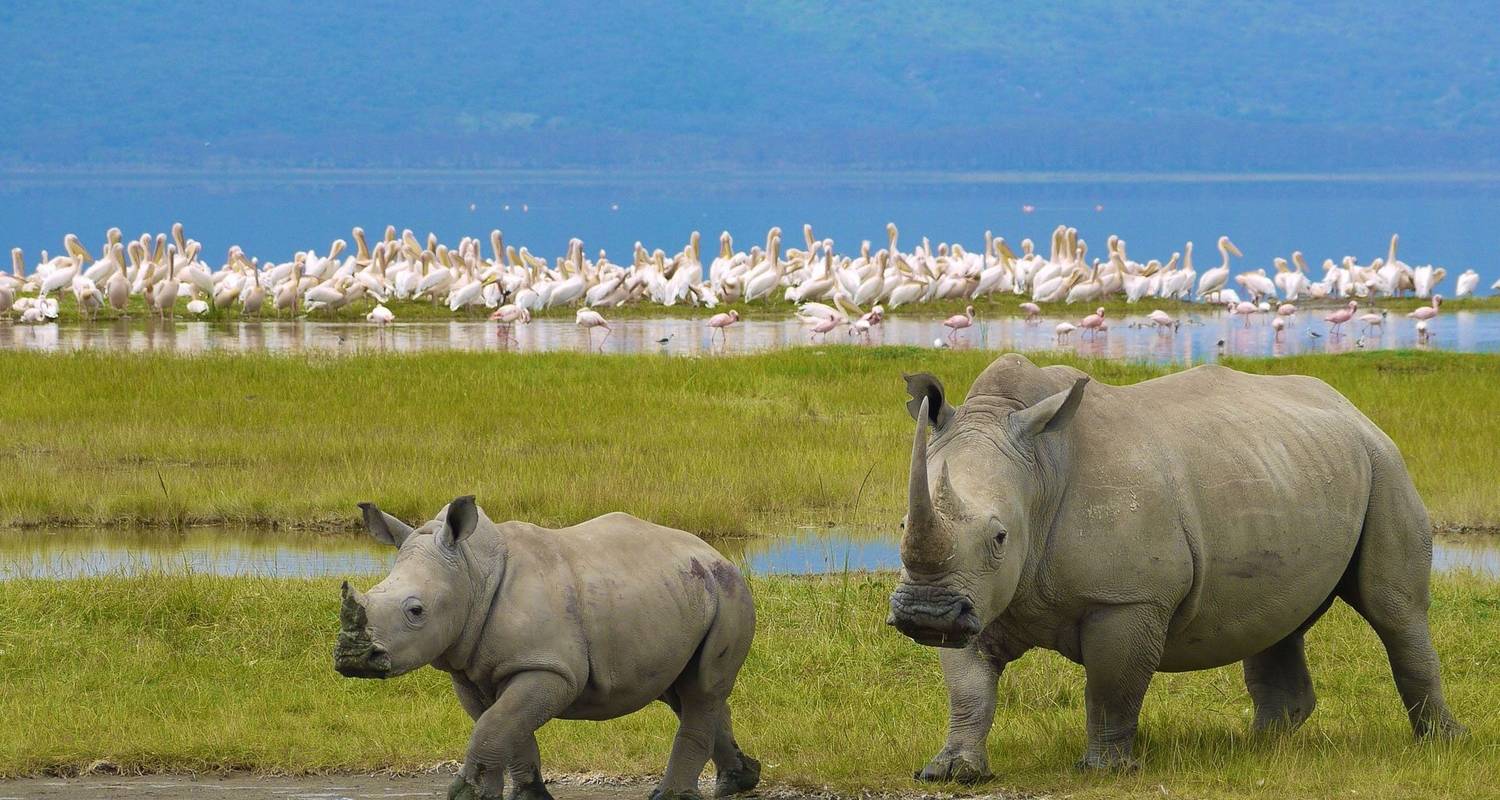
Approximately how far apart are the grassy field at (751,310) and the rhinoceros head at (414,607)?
28.3m

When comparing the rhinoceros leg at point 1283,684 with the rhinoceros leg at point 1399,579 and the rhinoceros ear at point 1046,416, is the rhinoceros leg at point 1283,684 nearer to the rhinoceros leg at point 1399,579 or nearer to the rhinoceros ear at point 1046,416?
the rhinoceros leg at point 1399,579

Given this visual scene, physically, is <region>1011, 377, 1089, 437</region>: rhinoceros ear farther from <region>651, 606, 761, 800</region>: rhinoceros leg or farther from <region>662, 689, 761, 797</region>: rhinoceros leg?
<region>662, 689, 761, 797</region>: rhinoceros leg

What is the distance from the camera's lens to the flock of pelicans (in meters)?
33.6

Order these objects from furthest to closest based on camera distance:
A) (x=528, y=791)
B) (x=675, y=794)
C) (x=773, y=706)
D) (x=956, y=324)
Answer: (x=956, y=324)
(x=773, y=706)
(x=675, y=794)
(x=528, y=791)

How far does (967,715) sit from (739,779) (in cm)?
77

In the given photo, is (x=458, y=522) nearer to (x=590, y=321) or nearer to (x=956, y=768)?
(x=956, y=768)

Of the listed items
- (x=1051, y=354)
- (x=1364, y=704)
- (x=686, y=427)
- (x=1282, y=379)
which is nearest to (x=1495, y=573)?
(x=1364, y=704)

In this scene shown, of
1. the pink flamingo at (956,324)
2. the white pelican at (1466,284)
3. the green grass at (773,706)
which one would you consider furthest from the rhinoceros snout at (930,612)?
the white pelican at (1466,284)

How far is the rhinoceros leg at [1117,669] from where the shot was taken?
658cm

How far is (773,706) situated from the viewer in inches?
328

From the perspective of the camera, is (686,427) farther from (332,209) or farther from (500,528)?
(332,209)

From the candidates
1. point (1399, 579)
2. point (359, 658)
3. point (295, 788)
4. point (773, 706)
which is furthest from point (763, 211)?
point (359, 658)

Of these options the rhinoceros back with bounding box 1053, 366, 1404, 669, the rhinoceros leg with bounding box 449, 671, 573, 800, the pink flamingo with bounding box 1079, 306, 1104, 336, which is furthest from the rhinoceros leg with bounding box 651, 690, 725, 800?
the pink flamingo with bounding box 1079, 306, 1104, 336

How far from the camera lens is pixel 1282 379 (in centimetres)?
778
